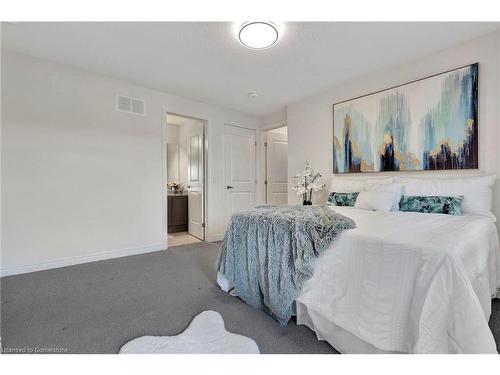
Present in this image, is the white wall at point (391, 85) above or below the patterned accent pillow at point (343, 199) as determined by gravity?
above

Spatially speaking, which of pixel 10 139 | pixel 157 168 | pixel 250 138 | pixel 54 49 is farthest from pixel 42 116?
pixel 250 138

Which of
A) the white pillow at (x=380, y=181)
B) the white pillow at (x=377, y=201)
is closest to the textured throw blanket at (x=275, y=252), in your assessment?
the white pillow at (x=377, y=201)

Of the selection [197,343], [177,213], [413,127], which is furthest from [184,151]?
[197,343]

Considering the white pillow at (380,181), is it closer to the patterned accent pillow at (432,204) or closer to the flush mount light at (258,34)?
the patterned accent pillow at (432,204)

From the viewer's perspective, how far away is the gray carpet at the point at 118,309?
1.44m

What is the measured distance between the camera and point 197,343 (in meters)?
1.40

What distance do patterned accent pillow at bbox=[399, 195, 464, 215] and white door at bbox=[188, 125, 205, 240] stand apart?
305cm

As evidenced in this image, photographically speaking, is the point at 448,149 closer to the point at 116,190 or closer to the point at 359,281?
the point at 359,281

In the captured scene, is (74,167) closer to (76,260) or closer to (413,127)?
(76,260)

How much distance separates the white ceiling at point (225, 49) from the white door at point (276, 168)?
5.57ft

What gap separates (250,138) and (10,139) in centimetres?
338

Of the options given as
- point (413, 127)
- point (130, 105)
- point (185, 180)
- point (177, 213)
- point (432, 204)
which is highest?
point (130, 105)

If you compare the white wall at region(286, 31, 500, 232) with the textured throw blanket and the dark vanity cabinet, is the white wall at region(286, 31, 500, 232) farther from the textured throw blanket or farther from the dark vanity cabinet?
the dark vanity cabinet

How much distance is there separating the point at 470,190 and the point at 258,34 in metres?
2.29
